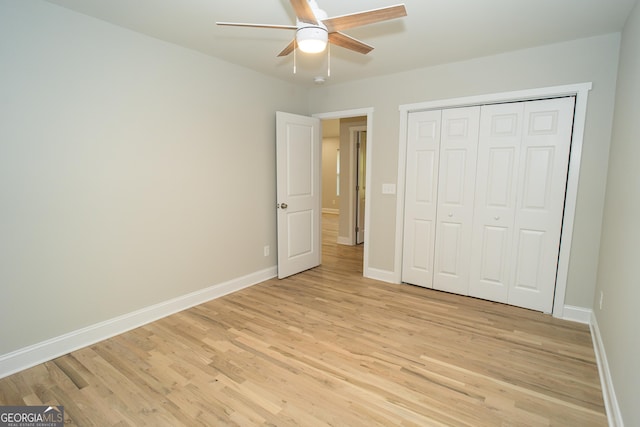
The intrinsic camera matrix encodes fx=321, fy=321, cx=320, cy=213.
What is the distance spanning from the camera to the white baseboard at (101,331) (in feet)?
7.32

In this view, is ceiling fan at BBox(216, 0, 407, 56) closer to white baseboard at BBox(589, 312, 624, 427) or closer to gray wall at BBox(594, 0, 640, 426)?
gray wall at BBox(594, 0, 640, 426)

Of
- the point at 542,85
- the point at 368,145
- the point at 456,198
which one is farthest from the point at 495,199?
the point at 368,145

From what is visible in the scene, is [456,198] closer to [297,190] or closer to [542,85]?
[542,85]

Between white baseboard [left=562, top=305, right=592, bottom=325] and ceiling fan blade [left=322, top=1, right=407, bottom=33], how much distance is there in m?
3.02

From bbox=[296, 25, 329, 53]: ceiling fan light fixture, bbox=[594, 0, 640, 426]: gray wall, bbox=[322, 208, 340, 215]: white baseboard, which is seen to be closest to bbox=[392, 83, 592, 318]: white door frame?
bbox=[594, 0, 640, 426]: gray wall

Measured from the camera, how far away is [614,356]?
1.92 m

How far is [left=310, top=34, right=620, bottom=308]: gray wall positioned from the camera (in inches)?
107

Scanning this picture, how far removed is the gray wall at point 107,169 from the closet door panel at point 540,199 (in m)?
2.93

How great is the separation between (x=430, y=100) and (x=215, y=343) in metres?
3.23

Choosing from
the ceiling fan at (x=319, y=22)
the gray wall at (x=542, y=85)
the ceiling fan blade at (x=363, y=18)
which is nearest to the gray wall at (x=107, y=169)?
the ceiling fan at (x=319, y=22)

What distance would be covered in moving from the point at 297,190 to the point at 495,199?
229cm

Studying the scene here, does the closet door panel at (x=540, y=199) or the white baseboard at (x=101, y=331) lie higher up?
the closet door panel at (x=540, y=199)

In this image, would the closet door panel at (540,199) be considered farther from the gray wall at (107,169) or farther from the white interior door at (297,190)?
the gray wall at (107,169)

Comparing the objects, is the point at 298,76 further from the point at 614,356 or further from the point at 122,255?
the point at 614,356
